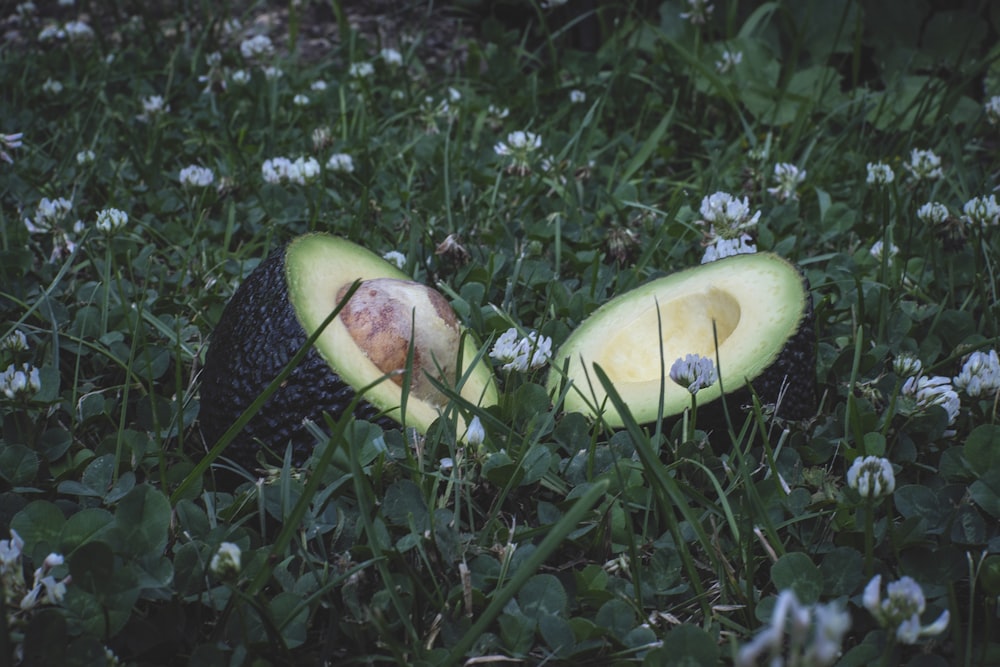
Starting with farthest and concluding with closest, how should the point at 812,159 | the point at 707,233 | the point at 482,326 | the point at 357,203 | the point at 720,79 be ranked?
the point at 720,79
the point at 812,159
the point at 357,203
the point at 707,233
the point at 482,326

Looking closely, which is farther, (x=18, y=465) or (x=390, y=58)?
(x=390, y=58)

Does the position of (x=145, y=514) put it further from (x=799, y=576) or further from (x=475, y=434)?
(x=799, y=576)

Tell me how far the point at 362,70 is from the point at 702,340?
180 cm

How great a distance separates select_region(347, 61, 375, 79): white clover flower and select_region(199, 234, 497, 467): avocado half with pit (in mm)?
1552

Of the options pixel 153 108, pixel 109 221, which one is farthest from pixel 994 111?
pixel 153 108

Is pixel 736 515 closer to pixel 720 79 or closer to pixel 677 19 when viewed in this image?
pixel 720 79

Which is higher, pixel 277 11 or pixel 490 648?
pixel 277 11

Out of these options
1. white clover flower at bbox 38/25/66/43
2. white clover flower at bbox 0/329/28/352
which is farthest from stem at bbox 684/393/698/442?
white clover flower at bbox 38/25/66/43

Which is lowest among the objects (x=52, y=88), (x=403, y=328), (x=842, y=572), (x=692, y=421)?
(x=842, y=572)

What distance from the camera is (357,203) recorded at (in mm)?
2254

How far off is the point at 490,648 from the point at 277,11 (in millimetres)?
3378

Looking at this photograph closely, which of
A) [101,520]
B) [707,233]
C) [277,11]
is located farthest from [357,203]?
[277,11]

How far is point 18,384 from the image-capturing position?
4.24 ft

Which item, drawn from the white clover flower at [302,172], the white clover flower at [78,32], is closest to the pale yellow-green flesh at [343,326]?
the white clover flower at [302,172]
